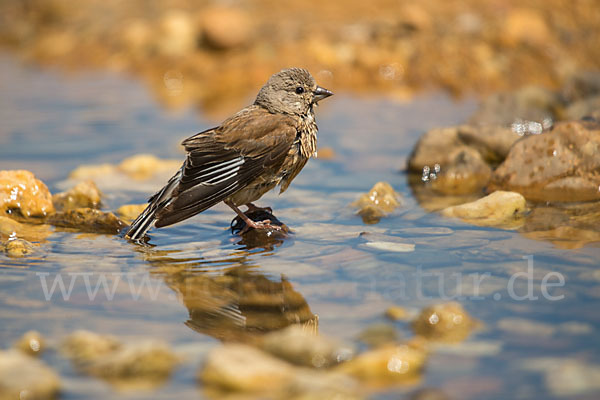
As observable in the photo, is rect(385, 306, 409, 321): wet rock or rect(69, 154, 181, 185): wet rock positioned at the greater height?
rect(69, 154, 181, 185): wet rock

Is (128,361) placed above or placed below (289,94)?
below

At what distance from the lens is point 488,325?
3.92 m

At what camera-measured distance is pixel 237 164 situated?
18.6 feet

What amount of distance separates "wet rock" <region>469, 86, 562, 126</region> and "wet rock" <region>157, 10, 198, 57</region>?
6.28 metres

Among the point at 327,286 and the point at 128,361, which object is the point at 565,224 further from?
the point at 128,361

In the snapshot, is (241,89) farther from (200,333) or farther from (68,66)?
(200,333)

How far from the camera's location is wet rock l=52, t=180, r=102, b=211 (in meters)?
6.62

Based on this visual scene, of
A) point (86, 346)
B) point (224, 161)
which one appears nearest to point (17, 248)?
point (224, 161)

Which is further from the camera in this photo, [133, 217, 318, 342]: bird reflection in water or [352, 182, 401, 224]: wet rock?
[352, 182, 401, 224]: wet rock

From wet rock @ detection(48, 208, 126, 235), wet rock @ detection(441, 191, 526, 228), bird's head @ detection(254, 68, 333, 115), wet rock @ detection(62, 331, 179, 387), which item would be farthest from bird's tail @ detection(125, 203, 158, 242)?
wet rock @ detection(441, 191, 526, 228)

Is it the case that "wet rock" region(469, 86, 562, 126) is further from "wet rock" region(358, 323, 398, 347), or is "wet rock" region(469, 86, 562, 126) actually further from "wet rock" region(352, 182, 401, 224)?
"wet rock" region(358, 323, 398, 347)

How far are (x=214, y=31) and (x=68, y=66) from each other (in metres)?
3.22

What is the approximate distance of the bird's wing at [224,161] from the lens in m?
5.48

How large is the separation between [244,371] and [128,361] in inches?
23.0
